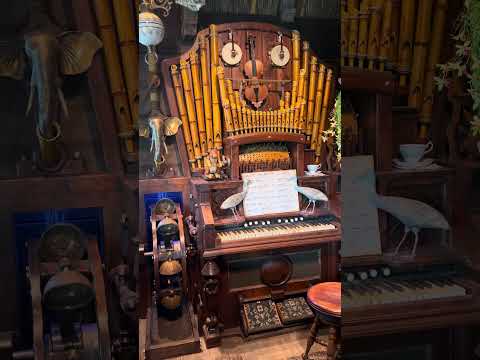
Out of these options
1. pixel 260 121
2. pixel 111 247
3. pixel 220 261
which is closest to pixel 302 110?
pixel 260 121

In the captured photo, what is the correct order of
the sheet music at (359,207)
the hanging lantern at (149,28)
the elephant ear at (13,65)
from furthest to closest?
the sheet music at (359,207) → the hanging lantern at (149,28) → the elephant ear at (13,65)

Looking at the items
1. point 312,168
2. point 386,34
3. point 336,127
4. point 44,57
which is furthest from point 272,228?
point 44,57

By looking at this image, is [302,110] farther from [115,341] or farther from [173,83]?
[115,341]

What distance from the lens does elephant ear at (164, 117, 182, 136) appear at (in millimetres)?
902

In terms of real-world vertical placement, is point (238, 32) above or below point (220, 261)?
above

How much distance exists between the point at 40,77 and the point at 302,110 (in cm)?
64

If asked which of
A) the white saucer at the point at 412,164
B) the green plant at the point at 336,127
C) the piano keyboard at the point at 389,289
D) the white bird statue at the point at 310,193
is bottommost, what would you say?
the piano keyboard at the point at 389,289

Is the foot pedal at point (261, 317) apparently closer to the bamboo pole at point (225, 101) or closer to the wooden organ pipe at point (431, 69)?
the bamboo pole at point (225, 101)

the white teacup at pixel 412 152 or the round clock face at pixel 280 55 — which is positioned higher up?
the round clock face at pixel 280 55

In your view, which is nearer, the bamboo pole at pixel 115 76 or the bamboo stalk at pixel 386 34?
the bamboo pole at pixel 115 76

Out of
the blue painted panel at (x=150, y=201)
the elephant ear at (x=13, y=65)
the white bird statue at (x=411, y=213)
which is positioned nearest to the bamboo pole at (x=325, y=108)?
the white bird statue at (x=411, y=213)

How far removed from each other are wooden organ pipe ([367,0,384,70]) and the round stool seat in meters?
0.60

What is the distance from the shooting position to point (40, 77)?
0.73 meters

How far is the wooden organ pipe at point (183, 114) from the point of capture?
904 mm
